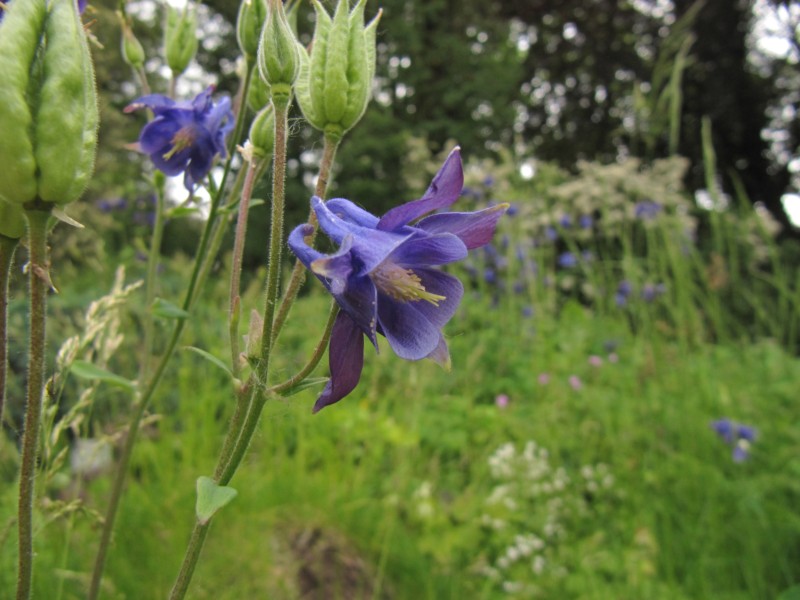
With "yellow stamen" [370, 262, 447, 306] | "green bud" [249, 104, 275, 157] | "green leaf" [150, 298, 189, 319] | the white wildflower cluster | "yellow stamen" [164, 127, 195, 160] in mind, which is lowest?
the white wildflower cluster

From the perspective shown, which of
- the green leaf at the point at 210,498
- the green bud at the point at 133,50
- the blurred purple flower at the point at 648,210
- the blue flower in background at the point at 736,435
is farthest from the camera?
the blurred purple flower at the point at 648,210

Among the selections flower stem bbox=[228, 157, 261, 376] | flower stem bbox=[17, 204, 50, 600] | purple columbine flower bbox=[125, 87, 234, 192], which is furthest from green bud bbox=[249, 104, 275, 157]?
flower stem bbox=[17, 204, 50, 600]

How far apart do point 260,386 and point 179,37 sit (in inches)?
30.3

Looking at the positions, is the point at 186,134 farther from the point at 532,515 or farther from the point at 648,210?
the point at 648,210

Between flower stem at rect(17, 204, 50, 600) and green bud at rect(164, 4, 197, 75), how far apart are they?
720mm

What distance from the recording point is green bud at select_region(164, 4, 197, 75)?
1.08 metres

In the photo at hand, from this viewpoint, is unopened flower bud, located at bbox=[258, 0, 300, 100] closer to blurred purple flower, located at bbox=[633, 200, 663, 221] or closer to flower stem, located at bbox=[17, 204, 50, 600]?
flower stem, located at bbox=[17, 204, 50, 600]

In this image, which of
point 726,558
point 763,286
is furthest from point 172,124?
point 763,286

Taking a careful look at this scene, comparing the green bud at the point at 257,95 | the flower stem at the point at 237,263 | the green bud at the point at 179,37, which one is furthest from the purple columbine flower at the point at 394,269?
the green bud at the point at 179,37

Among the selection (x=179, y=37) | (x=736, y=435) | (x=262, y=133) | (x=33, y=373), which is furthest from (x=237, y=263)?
(x=736, y=435)

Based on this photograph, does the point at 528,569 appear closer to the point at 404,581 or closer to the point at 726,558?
the point at 404,581

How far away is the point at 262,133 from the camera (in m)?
0.77

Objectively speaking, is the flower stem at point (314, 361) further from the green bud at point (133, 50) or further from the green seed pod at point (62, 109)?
the green bud at point (133, 50)

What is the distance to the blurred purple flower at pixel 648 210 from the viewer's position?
13.0ft
